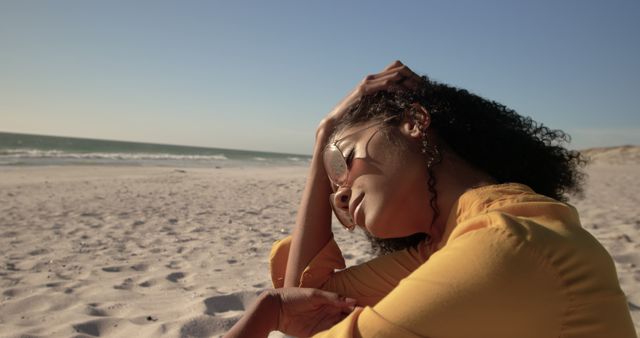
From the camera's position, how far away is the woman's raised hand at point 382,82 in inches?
68.7

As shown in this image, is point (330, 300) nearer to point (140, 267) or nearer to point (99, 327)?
point (99, 327)

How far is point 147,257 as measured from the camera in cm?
472

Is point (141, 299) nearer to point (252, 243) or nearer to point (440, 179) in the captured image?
point (252, 243)

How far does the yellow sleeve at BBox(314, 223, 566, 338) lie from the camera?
921 mm

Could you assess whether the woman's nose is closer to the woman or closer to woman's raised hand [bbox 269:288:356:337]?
the woman

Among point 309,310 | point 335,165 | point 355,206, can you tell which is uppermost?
point 335,165

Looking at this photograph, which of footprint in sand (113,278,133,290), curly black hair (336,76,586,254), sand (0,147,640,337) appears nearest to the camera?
curly black hair (336,76,586,254)

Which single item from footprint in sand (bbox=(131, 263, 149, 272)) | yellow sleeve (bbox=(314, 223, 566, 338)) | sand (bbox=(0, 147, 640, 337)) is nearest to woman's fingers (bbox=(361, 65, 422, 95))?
yellow sleeve (bbox=(314, 223, 566, 338))

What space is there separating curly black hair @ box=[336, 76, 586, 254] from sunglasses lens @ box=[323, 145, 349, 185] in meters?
0.11

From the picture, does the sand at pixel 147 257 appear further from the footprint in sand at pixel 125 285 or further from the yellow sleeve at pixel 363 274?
the yellow sleeve at pixel 363 274

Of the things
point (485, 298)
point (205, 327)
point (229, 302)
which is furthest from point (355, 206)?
point (229, 302)

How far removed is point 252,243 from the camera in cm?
548

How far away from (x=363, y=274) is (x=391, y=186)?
0.62 m

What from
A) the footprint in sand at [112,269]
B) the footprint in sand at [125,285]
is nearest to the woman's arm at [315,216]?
Answer: the footprint in sand at [125,285]
